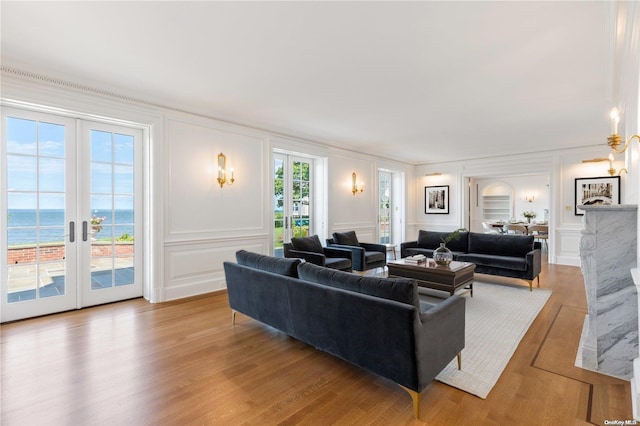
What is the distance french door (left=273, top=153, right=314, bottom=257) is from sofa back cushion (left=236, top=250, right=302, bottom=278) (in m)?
2.32

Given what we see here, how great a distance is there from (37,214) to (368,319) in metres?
3.91

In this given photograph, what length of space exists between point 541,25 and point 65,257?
17.5 ft

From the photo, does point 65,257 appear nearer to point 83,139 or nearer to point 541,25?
point 83,139

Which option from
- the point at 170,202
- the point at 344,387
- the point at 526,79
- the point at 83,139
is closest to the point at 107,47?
the point at 83,139

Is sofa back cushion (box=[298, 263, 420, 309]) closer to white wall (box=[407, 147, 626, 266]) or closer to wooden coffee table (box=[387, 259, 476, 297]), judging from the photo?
wooden coffee table (box=[387, 259, 476, 297])

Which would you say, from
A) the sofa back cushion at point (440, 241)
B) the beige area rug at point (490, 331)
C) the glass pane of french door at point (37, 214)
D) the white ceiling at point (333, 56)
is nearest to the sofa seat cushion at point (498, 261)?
the beige area rug at point (490, 331)

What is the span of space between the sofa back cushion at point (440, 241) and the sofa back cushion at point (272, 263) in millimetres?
4111

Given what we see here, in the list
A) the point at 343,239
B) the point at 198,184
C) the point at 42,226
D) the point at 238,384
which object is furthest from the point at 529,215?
the point at 42,226

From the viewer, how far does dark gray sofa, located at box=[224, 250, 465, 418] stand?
6.39 feet

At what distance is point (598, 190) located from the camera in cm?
650

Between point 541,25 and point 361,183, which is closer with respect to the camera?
point 541,25

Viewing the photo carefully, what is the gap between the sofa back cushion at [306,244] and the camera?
16.5 ft

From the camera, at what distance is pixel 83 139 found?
382cm

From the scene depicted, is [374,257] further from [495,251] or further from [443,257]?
[495,251]
